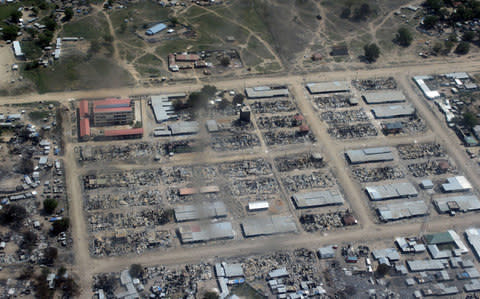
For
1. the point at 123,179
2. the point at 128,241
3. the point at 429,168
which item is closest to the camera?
the point at 128,241

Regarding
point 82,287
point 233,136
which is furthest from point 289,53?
point 82,287

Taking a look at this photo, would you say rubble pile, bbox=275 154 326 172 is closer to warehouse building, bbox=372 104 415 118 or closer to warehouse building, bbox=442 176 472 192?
warehouse building, bbox=372 104 415 118

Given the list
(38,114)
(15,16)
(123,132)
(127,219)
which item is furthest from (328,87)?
(15,16)

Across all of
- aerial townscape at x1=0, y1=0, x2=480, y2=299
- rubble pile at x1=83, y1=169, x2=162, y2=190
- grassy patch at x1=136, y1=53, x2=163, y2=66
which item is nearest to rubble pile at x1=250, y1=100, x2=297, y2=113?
aerial townscape at x1=0, y1=0, x2=480, y2=299

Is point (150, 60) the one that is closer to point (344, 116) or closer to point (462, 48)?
point (344, 116)

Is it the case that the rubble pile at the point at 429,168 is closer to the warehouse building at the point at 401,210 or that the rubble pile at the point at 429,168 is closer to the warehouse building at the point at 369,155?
the warehouse building at the point at 369,155

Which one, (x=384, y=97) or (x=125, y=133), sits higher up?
(x=125, y=133)
